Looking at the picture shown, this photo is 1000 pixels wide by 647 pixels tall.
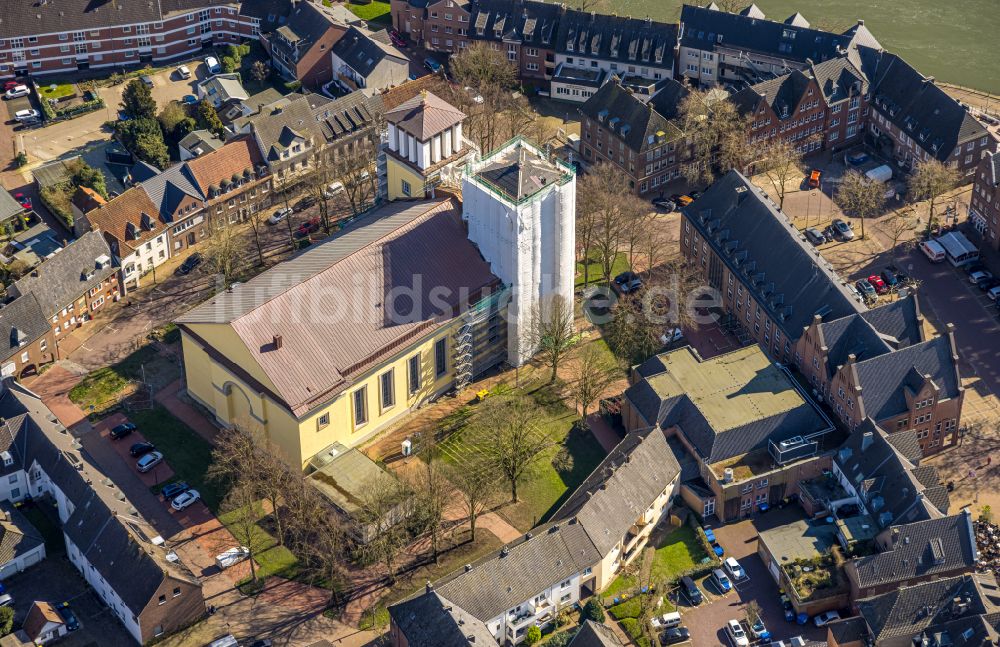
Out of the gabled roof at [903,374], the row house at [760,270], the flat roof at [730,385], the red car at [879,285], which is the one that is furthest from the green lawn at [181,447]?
the red car at [879,285]

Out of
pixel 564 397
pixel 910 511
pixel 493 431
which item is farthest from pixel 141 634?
pixel 910 511

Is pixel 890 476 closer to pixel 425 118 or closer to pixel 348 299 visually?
pixel 348 299

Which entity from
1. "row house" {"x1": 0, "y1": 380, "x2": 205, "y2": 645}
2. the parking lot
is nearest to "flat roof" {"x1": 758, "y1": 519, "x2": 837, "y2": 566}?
the parking lot

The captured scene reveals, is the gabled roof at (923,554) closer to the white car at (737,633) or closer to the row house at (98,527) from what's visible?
the white car at (737,633)

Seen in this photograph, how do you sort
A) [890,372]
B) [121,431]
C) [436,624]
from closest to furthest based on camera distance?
[436,624], [890,372], [121,431]

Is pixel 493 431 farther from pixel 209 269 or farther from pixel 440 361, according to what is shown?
pixel 209 269

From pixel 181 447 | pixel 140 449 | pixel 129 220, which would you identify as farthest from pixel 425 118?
pixel 140 449
